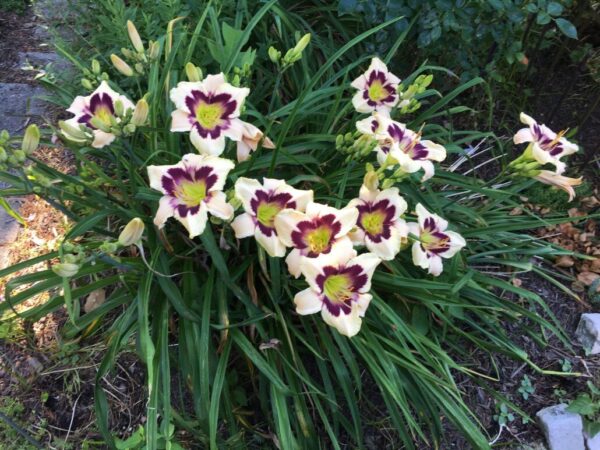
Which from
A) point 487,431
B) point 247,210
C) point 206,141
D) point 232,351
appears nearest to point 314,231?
point 247,210

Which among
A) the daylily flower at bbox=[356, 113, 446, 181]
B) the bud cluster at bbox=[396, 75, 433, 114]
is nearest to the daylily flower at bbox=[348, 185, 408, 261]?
the daylily flower at bbox=[356, 113, 446, 181]

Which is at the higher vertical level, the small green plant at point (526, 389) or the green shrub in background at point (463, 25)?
the green shrub in background at point (463, 25)

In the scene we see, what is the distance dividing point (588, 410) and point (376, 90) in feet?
4.88

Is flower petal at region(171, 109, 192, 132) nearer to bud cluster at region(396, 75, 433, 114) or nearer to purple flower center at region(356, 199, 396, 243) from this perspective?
purple flower center at region(356, 199, 396, 243)

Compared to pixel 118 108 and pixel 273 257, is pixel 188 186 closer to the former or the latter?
pixel 118 108

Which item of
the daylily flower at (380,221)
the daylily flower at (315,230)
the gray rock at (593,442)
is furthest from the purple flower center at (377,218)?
the gray rock at (593,442)

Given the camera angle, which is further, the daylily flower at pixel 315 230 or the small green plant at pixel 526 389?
the small green plant at pixel 526 389

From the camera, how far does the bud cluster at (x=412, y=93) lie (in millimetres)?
1835

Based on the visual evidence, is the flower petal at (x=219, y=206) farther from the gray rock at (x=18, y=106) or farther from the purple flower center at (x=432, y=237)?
the gray rock at (x=18, y=106)

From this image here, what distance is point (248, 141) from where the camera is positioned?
66.3 inches

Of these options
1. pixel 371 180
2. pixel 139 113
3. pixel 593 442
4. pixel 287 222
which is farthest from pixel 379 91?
pixel 593 442

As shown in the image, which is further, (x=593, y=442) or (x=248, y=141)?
(x=593, y=442)

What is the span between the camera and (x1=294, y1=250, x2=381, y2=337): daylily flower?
1.38m

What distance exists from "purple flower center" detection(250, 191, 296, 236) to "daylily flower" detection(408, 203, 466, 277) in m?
→ 0.46
